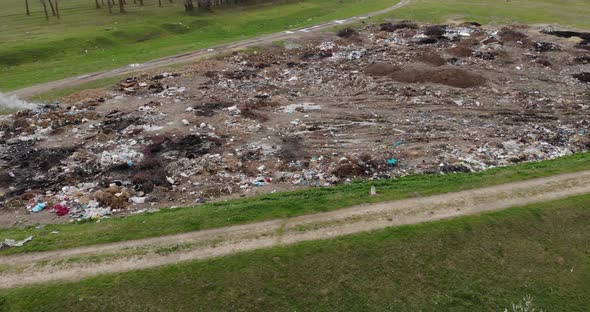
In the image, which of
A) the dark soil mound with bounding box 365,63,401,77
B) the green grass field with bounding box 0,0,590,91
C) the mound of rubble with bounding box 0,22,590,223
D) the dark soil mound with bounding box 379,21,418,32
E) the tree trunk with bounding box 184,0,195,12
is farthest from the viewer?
the tree trunk with bounding box 184,0,195,12

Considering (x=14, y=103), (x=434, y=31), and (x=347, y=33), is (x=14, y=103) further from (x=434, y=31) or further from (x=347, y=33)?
(x=434, y=31)

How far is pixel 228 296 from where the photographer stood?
1245 cm

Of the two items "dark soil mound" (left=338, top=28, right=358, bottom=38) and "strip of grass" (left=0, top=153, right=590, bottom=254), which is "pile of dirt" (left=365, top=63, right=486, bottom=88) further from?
"strip of grass" (left=0, top=153, right=590, bottom=254)

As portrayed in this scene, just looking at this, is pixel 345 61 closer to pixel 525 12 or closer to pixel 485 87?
pixel 485 87

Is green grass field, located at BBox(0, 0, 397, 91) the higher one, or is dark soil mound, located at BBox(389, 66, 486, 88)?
green grass field, located at BBox(0, 0, 397, 91)

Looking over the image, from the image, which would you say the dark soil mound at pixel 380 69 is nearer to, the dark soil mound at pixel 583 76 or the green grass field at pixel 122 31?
the dark soil mound at pixel 583 76

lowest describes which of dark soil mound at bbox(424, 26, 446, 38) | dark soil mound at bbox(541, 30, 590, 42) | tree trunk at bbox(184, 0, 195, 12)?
dark soil mound at bbox(541, 30, 590, 42)

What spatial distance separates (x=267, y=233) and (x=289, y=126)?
1079 cm

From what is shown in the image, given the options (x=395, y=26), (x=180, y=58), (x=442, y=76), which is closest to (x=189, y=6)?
(x=180, y=58)

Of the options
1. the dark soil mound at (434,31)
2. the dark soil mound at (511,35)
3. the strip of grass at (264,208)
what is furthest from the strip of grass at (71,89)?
the dark soil mound at (511,35)

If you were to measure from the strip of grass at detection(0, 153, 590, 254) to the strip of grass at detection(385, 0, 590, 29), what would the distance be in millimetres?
34864

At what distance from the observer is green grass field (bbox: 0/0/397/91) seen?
3712 cm

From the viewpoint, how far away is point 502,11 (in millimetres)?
52188

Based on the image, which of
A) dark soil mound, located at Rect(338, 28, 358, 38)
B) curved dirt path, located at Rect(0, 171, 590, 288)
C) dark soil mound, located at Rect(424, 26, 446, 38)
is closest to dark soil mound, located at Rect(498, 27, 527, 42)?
dark soil mound, located at Rect(424, 26, 446, 38)
